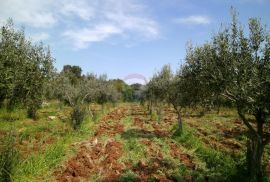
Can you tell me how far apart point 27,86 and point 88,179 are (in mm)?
7686

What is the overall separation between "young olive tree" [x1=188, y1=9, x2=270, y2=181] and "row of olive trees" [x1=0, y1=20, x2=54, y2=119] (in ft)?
32.6

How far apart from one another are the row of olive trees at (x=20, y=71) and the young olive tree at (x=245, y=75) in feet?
32.6

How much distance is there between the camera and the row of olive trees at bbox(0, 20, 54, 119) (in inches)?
624

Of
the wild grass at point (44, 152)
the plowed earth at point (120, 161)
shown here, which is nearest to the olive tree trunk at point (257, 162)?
the plowed earth at point (120, 161)

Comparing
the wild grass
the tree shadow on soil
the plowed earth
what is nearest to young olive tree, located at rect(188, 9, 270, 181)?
the plowed earth

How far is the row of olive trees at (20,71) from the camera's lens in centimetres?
1586

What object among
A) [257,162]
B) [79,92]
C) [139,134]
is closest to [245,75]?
[257,162]

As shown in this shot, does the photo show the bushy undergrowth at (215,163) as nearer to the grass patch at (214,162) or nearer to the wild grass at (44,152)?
the grass patch at (214,162)

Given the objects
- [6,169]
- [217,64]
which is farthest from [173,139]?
[6,169]

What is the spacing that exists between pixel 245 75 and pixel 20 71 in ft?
38.9

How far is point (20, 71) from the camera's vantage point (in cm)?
1686

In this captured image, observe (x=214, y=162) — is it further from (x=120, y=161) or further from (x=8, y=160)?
(x=8, y=160)

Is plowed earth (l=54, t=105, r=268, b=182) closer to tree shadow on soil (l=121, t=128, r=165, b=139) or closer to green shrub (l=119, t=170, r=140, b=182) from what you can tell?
green shrub (l=119, t=170, r=140, b=182)

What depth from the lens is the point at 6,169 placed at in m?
10.9
